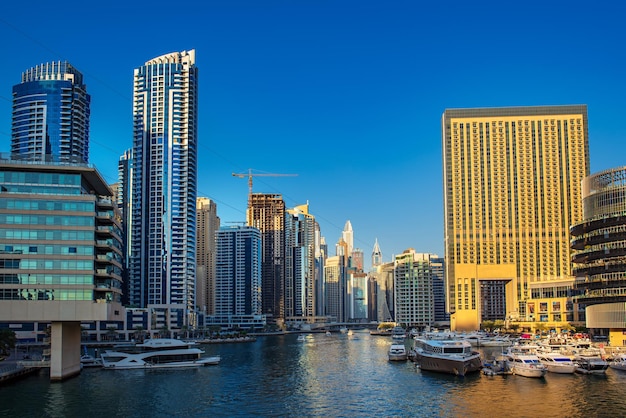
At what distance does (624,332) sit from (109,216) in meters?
103

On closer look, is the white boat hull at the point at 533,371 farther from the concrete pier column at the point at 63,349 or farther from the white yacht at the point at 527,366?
the concrete pier column at the point at 63,349

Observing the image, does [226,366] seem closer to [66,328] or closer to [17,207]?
[66,328]

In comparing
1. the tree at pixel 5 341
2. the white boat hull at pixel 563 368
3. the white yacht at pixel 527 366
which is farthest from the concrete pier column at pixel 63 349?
the white boat hull at pixel 563 368

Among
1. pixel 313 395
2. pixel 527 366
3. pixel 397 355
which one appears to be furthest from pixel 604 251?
pixel 313 395

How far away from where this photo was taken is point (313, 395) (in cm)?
8662

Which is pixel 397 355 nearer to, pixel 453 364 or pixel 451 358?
pixel 451 358

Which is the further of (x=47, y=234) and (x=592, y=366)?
(x=592, y=366)

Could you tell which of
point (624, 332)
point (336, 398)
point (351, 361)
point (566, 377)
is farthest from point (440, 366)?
point (624, 332)

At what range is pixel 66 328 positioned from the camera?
98.8m

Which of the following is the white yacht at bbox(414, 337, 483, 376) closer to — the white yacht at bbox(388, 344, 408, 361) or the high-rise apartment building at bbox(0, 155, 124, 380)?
the white yacht at bbox(388, 344, 408, 361)

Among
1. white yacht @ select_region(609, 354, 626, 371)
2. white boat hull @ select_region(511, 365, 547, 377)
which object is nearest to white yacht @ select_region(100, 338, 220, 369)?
white boat hull @ select_region(511, 365, 547, 377)

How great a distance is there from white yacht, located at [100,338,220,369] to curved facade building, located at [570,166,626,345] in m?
82.1

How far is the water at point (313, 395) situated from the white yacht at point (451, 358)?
5.50ft

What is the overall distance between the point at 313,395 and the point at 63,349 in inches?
1488
